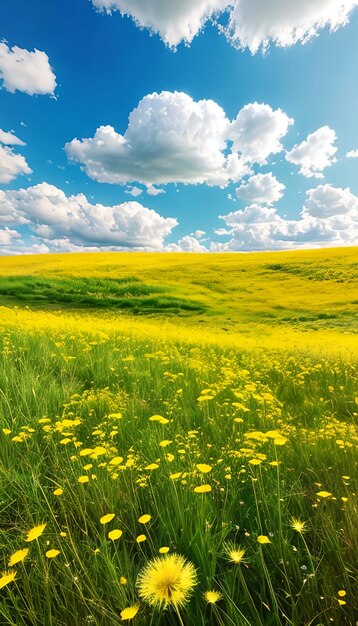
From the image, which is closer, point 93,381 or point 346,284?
point 93,381

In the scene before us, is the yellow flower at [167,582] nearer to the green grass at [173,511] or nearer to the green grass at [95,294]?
the green grass at [173,511]

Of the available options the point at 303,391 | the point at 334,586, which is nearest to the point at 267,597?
the point at 334,586

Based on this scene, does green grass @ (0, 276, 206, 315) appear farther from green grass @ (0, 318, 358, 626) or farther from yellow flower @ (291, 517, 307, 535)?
yellow flower @ (291, 517, 307, 535)

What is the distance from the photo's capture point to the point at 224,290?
25.5m

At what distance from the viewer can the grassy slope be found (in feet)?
65.1

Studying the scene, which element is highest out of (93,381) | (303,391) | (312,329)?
(93,381)

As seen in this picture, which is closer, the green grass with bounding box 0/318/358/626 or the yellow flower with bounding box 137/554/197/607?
the yellow flower with bounding box 137/554/197/607

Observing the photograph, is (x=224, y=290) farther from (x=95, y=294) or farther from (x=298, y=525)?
(x=298, y=525)

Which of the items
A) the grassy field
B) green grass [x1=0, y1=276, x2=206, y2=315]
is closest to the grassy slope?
green grass [x1=0, y1=276, x2=206, y2=315]

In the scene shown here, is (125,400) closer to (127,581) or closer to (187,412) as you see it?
(187,412)

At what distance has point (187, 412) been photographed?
3.53 meters

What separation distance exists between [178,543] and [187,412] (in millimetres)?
1814

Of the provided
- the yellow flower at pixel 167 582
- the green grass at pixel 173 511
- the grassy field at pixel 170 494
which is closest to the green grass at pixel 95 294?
the grassy field at pixel 170 494

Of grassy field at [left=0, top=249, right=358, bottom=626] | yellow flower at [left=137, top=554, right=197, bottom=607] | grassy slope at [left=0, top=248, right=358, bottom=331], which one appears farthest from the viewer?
grassy slope at [left=0, top=248, right=358, bottom=331]
